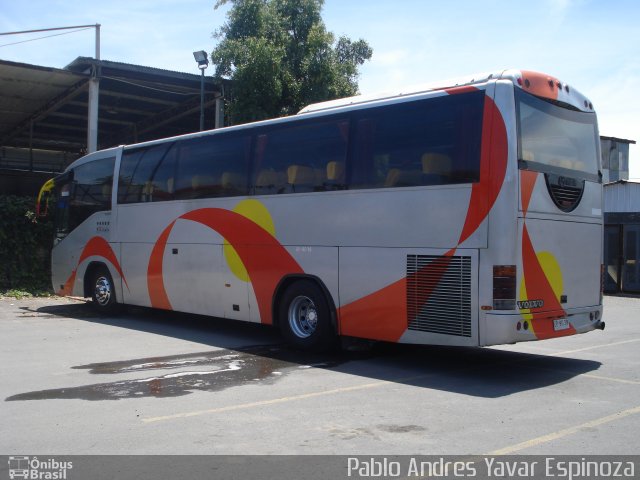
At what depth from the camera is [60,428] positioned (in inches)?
239

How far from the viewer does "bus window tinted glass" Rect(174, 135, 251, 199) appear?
11.3 metres

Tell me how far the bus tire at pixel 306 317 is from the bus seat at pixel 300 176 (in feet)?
4.84

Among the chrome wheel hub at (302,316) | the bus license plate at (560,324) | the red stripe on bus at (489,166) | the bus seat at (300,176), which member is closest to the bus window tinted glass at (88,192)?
the bus seat at (300,176)

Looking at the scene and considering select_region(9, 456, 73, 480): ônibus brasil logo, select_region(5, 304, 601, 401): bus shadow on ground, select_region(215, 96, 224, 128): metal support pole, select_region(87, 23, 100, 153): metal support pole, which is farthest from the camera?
select_region(215, 96, 224, 128): metal support pole

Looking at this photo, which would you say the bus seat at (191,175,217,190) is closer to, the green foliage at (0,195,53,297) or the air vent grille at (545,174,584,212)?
the air vent grille at (545,174,584,212)

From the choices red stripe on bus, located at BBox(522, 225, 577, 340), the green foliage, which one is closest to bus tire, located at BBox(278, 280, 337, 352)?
red stripe on bus, located at BBox(522, 225, 577, 340)

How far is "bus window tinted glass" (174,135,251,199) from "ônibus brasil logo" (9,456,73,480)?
6552 millimetres

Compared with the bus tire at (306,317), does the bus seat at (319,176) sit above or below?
above

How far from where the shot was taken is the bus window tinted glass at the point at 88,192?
14422mm

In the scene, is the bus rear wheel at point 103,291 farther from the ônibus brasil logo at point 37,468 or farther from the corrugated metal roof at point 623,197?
the corrugated metal roof at point 623,197

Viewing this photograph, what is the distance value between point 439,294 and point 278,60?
1465 centimetres

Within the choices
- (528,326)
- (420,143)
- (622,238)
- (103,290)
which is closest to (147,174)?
(103,290)

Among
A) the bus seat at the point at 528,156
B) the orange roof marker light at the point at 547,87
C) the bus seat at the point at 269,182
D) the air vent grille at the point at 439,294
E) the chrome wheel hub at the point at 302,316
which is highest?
the orange roof marker light at the point at 547,87

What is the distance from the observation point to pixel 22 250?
18500 mm
